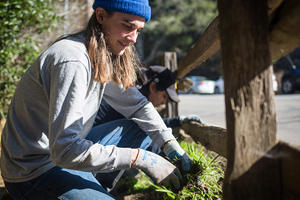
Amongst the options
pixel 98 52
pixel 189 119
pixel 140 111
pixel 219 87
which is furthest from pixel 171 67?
pixel 219 87

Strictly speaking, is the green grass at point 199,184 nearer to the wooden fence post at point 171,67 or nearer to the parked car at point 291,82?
the wooden fence post at point 171,67

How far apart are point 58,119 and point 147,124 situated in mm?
926

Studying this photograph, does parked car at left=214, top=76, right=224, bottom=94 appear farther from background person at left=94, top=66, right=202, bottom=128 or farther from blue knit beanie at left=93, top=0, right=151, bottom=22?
blue knit beanie at left=93, top=0, right=151, bottom=22

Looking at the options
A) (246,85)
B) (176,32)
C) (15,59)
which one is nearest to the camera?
(246,85)

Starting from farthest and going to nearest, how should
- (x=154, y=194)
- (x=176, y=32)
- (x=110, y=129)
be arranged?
(x=176, y=32)
(x=154, y=194)
(x=110, y=129)

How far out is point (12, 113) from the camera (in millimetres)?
1612

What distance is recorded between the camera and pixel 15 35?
4133 millimetres

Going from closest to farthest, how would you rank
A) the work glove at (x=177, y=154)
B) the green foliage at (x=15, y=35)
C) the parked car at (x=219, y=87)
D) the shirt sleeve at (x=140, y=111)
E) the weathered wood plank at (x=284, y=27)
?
the weathered wood plank at (x=284, y=27) → the work glove at (x=177, y=154) → the shirt sleeve at (x=140, y=111) → the green foliage at (x=15, y=35) → the parked car at (x=219, y=87)

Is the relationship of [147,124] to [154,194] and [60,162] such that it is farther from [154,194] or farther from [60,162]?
[60,162]

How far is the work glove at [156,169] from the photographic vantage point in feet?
5.42

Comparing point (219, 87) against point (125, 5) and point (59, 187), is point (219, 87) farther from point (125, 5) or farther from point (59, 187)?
point (59, 187)

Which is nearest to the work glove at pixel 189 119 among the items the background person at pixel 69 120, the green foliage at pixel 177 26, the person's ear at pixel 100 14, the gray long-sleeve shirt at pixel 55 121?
the background person at pixel 69 120

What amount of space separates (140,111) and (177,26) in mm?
23525

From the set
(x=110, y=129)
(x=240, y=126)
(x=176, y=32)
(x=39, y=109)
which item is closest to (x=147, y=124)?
(x=110, y=129)
